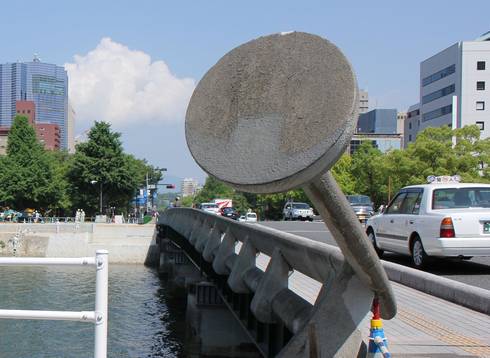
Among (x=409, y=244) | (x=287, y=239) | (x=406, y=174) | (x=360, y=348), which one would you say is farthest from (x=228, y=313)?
(x=406, y=174)

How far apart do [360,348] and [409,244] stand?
823 centimetres

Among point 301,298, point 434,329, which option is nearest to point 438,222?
point 434,329

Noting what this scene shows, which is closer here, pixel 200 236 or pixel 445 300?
pixel 445 300

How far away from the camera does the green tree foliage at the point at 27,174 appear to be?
225ft

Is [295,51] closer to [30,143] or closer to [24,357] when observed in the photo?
[24,357]

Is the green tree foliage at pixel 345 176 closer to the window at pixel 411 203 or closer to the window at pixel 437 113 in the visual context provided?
the window at pixel 437 113

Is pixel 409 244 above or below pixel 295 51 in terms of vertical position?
below

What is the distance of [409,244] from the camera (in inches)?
498

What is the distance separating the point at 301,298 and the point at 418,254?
6228 mm

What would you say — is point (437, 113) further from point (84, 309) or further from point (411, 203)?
point (411, 203)

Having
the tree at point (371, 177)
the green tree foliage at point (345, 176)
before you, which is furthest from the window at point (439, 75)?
the tree at point (371, 177)

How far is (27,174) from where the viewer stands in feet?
226

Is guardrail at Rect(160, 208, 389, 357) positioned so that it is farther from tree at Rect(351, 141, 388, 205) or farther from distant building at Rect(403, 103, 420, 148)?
distant building at Rect(403, 103, 420, 148)

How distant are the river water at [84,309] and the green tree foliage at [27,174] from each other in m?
36.2
